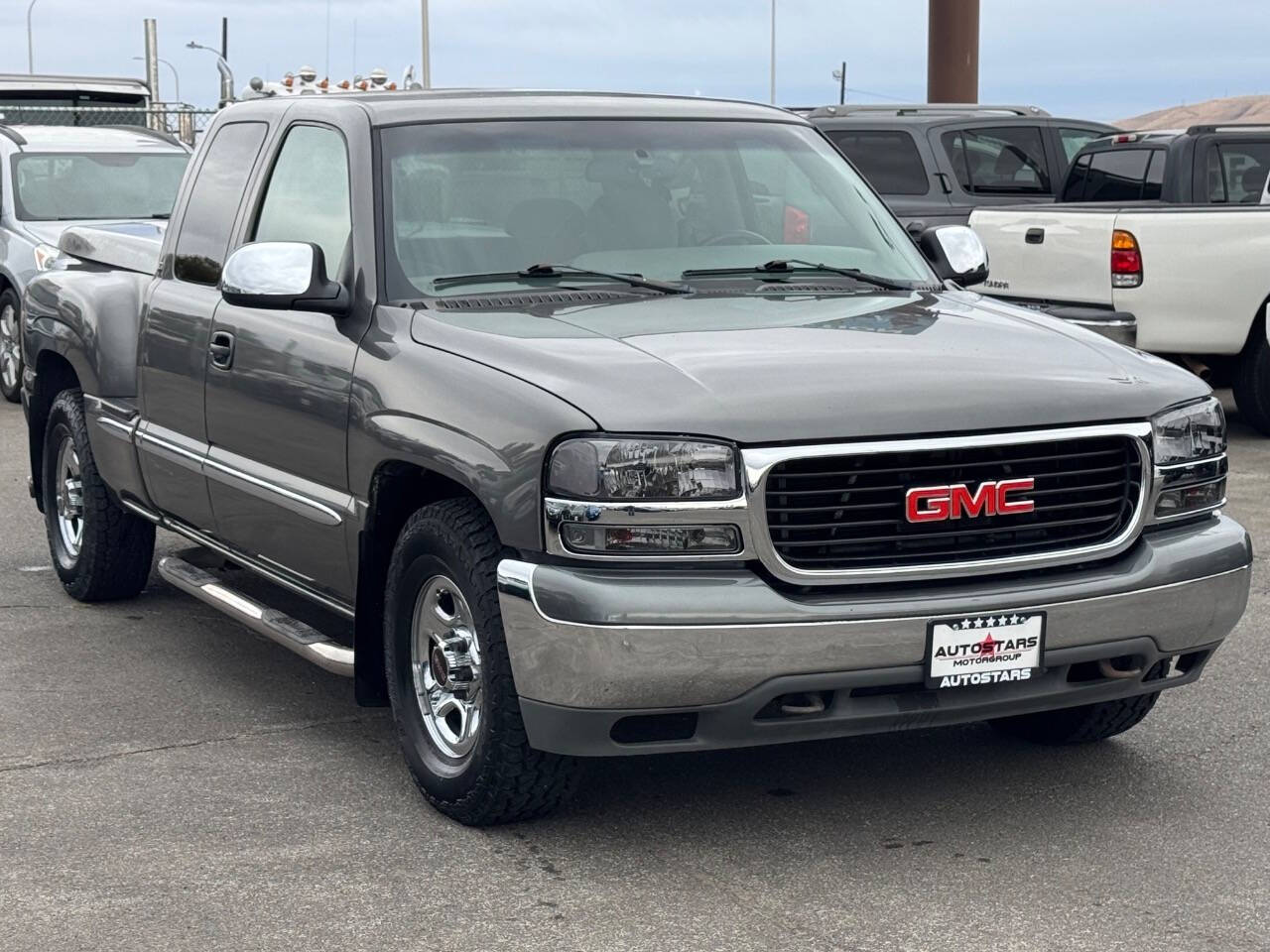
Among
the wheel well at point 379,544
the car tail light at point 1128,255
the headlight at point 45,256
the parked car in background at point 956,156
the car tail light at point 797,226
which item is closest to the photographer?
the wheel well at point 379,544

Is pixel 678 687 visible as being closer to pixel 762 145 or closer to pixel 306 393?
pixel 306 393

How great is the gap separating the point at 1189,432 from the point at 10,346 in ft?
35.3

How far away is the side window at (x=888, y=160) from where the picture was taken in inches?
590

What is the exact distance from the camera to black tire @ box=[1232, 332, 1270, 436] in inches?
454

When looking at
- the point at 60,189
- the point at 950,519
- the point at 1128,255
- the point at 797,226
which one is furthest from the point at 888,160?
A: the point at 950,519

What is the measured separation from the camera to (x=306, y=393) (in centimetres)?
534

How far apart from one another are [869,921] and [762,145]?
8.91ft

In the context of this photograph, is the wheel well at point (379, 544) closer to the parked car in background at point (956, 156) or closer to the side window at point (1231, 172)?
the side window at point (1231, 172)

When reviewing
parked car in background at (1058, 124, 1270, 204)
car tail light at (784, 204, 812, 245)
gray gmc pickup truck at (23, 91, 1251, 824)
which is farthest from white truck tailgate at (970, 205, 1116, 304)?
car tail light at (784, 204, 812, 245)

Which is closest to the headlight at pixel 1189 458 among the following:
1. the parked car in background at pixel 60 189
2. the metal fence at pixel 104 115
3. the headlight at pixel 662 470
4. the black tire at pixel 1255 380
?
the headlight at pixel 662 470

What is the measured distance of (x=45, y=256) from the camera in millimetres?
13211

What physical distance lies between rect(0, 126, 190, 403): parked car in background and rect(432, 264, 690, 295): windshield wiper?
8915 mm

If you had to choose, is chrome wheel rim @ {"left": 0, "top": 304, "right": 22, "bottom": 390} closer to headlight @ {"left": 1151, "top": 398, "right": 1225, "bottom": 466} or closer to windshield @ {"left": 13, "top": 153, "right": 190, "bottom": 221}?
windshield @ {"left": 13, "top": 153, "right": 190, "bottom": 221}

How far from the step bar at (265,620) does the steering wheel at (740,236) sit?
1532mm
